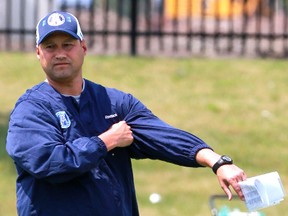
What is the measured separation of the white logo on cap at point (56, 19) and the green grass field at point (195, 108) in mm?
4123

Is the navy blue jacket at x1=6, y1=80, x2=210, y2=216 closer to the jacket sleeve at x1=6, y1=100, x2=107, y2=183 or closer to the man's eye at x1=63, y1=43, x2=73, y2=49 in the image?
the jacket sleeve at x1=6, y1=100, x2=107, y2=183

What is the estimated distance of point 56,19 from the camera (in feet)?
15.1

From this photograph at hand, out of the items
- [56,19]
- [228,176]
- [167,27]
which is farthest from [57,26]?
[167,27]

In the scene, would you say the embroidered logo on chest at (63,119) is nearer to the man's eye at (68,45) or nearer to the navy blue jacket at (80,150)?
the navy blue jacket at (80,150)

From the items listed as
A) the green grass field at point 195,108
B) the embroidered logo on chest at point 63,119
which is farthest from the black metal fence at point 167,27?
the embroidered logo on chest at point 63,119

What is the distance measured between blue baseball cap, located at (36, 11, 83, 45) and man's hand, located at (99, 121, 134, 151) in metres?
0.43

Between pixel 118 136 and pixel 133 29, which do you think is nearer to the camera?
pixel 118 136

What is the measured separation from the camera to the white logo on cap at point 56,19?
15.0ft

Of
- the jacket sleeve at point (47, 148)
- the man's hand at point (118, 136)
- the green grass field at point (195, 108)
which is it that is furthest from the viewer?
the green grass field at point (195, 108)

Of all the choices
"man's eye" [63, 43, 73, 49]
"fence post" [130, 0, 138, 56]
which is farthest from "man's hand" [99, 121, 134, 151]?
"fence post" [130, 0, 138, 56]

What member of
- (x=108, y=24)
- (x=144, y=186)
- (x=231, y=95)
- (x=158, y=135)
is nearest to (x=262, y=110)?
(x=231, y=95)

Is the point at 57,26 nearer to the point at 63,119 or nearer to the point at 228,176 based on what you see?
the point at 63,119

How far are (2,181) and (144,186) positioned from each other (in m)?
1.26

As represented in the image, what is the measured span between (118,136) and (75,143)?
0.23 meters
